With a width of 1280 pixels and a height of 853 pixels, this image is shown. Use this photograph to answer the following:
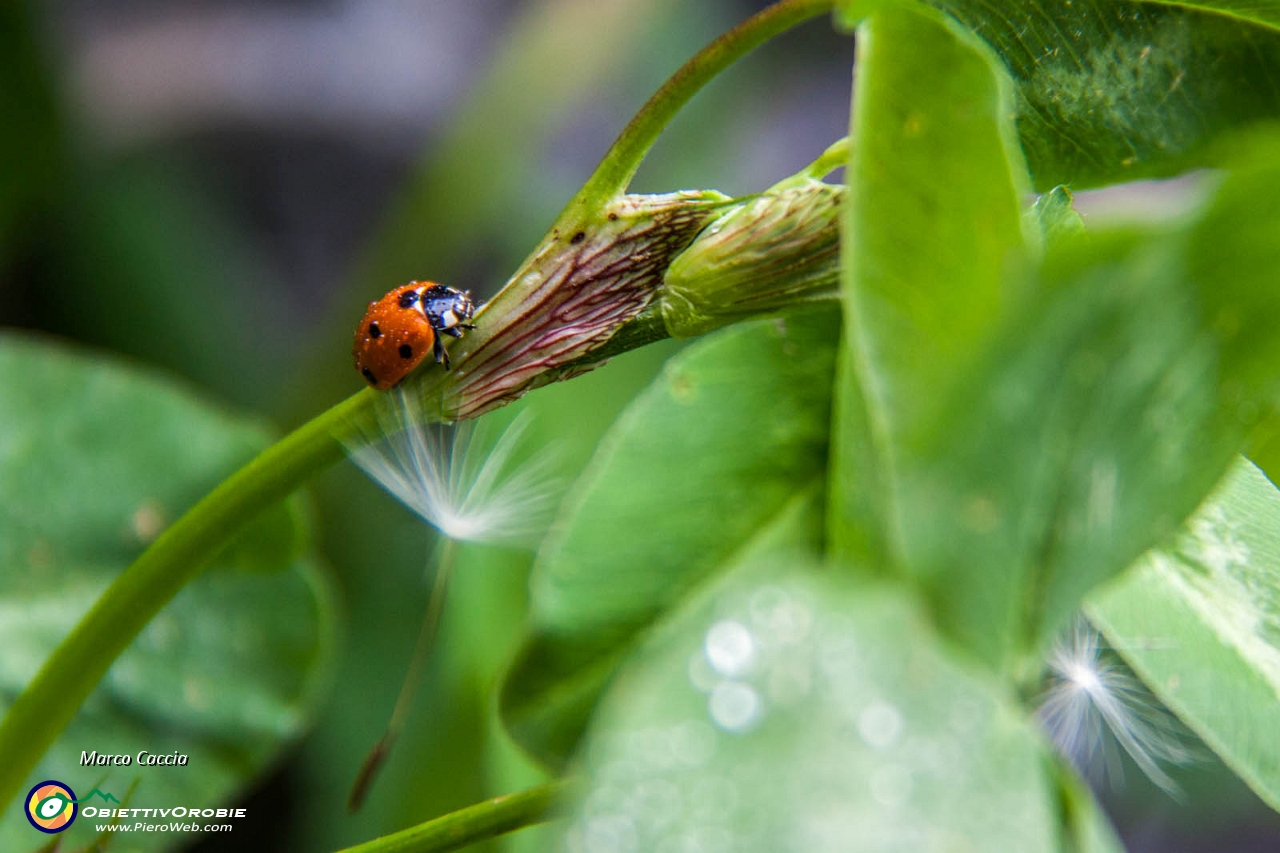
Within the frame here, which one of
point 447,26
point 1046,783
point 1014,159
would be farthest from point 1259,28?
point 447,26

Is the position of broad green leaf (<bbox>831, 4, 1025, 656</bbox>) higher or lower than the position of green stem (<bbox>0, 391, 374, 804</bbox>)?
lower

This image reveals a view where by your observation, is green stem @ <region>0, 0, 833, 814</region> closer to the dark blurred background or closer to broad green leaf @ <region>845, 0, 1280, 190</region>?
broad green leaf @ <region>845, 0, 1280, 190</region>

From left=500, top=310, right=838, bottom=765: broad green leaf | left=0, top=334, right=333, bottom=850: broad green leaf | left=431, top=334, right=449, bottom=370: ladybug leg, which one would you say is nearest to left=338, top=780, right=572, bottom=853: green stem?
left=500, top=310, right=838, bottom=765: broad green leaf

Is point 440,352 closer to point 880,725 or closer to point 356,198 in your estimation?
point 880,725

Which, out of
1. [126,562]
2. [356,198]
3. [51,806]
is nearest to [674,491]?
[51,806]

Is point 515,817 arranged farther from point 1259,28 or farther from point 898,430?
point 1259,28

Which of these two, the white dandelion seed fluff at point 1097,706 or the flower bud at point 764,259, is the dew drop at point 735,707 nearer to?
the flower bud at point 764,259

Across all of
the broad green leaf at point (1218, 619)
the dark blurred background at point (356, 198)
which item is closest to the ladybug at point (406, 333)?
the broad green leaf at point (1218, 619)
